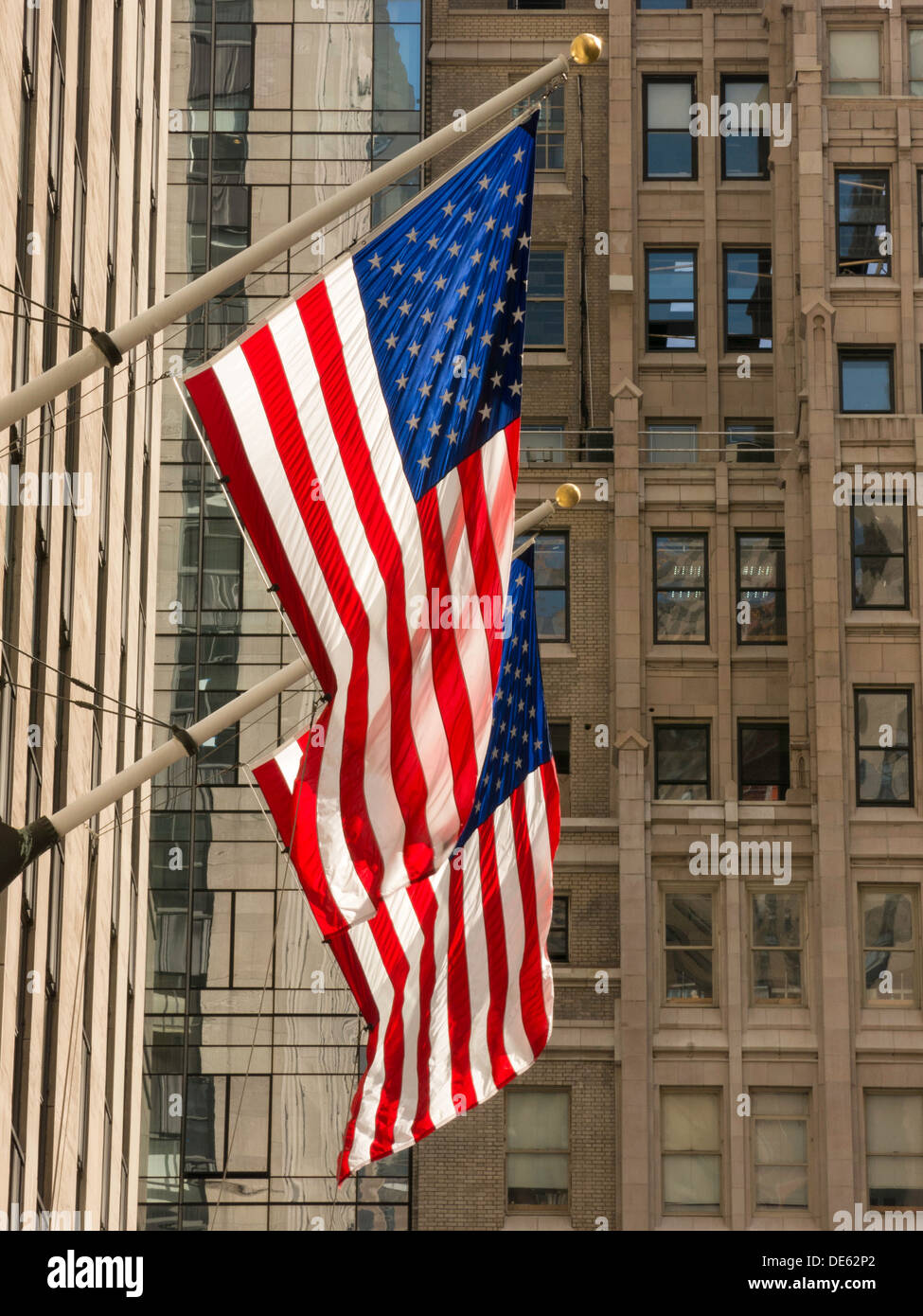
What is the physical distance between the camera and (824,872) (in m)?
43.0

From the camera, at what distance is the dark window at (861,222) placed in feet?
153

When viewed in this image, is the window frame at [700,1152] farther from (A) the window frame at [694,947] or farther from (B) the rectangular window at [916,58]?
(B) the rectangular window at [916,58]

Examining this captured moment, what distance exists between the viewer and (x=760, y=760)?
149ft

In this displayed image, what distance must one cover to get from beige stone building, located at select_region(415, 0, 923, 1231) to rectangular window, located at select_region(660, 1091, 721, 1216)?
0.19 feet

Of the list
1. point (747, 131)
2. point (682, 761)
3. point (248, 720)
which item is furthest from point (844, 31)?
point (248, 720)

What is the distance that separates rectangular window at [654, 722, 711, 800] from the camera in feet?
148

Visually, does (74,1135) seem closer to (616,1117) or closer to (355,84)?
(616,1117)

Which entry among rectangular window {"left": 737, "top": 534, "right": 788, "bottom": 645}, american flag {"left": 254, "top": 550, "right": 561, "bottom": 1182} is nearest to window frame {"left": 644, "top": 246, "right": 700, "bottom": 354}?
rectangular window {"left": 737, "top": 534, "right": 788, "bottom": 645}

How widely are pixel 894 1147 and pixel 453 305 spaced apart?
101 feet

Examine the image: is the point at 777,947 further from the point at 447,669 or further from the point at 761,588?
the point at 447,669

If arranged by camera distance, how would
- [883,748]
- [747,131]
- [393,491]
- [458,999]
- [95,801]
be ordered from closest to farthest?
[95,801], [393,491], [458,999], [883,748], [747,131]

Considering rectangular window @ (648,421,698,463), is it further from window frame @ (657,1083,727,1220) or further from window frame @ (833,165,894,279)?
window frame @ (657,1083,727,1220)

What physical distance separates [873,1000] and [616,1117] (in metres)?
5.55
